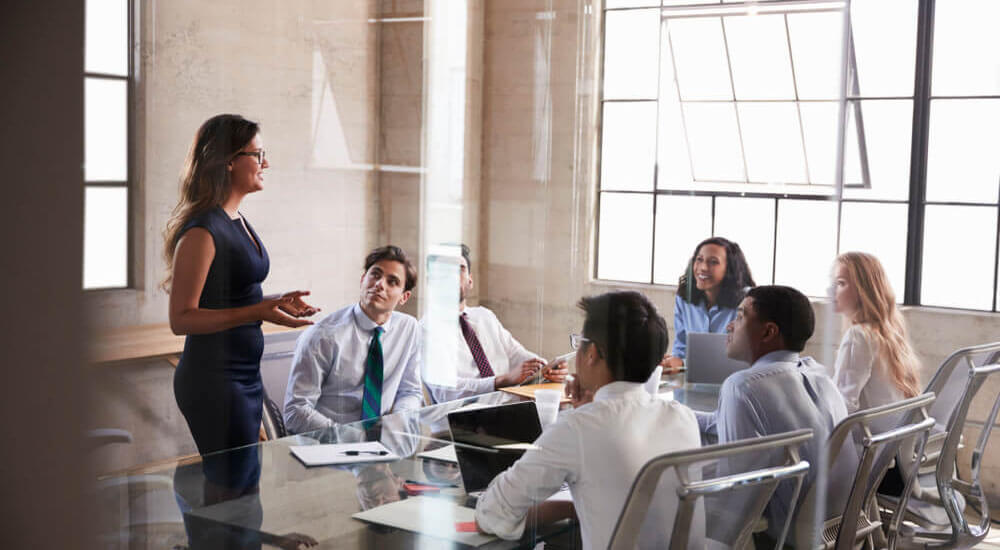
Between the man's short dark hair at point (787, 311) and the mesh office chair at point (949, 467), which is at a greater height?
the man's short dark hair at point (787, 311)

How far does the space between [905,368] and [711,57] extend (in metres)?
1.69

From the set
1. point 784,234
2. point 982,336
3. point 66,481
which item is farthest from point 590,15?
point 982,336

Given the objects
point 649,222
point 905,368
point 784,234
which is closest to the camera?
point 649,222

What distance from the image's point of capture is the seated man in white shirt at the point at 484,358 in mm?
1754

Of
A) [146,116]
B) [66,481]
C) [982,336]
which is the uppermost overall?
[146,116]

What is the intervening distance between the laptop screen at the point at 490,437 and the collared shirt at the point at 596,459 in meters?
0.10

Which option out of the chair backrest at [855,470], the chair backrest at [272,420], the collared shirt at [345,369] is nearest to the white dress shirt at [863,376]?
the chair backrest at [855,470]

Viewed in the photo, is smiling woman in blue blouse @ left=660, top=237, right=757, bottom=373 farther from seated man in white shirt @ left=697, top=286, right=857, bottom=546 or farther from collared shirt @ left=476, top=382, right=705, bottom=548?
collared shirt @ left=476, top=382, right=705, bottom=548

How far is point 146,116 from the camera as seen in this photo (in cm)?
133

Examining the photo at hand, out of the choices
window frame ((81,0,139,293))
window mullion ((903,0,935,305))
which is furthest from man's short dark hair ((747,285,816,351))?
window mullion ((903,0,935,305))

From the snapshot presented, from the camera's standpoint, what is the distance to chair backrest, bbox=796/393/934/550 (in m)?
2.17

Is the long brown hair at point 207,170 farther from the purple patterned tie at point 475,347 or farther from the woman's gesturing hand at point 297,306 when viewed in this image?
the purple patterned tie at point 475,347

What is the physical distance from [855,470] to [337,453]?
4.68 feet

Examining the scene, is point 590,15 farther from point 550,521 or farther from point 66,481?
point 66,481
